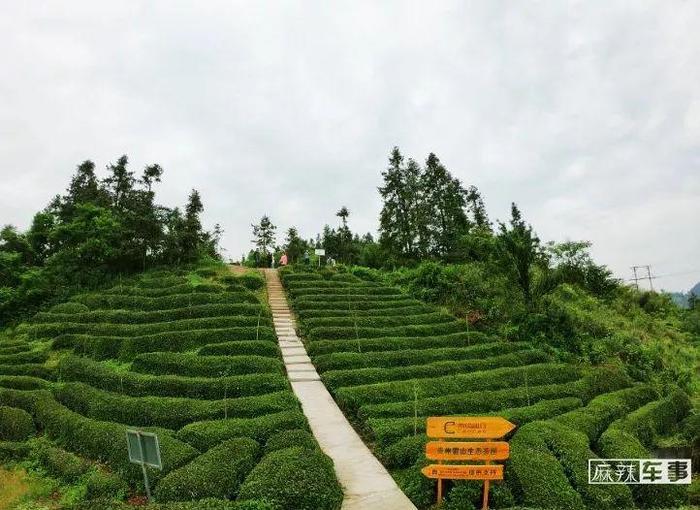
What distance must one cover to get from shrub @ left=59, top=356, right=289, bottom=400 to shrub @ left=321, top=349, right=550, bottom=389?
171 centimetres

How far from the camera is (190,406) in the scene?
41.9ft

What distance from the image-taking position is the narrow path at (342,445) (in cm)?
900

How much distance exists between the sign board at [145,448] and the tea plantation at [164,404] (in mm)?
910

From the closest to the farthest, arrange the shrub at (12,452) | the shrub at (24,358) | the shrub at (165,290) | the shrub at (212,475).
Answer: the shrub at (212,475), the shrub at (12,452), the shrub at (24,358), the shrub at (165,290)

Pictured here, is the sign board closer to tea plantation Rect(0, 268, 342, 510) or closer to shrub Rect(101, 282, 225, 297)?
tea plantation Rect(0, 268, 342, 510)

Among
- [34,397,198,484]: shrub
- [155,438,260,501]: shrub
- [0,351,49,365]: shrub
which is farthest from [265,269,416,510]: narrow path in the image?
[0,351,49,365]: shrub

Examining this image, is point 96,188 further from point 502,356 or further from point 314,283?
point 502,356

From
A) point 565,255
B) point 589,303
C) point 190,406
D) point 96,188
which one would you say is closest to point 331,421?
point 190,406

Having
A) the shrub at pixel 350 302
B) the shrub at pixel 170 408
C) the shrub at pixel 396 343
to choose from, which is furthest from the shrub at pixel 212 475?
the shrub at pixel 350 302

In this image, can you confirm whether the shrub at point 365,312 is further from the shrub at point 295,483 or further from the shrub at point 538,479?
the shrub at point 295,483

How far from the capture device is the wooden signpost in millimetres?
8719

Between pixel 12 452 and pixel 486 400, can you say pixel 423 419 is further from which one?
pixel 12 452

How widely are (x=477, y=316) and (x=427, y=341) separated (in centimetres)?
414

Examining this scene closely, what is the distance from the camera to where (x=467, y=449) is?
8.85 meters
